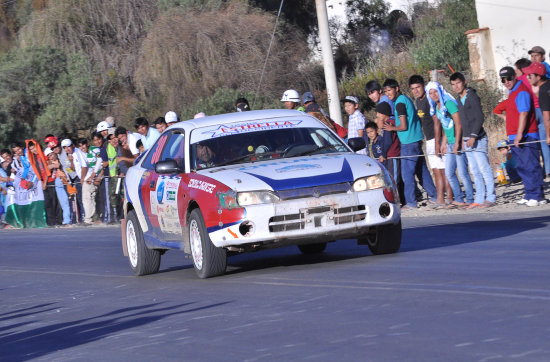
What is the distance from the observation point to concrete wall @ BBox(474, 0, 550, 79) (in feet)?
120

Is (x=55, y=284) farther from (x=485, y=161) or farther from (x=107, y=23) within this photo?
(x=107, y=23)

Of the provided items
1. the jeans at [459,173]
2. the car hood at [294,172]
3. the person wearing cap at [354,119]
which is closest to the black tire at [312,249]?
the car hood at [294,172]

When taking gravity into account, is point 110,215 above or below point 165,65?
below

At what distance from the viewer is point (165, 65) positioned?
36.4 meters

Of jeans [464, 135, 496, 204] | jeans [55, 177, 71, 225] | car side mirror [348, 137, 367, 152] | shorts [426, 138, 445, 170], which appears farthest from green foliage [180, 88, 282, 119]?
car side mirror [348, 137, 367, 152]

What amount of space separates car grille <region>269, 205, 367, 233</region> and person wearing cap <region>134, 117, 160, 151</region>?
34.9ft

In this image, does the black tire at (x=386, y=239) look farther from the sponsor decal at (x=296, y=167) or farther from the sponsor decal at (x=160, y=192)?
the sponsor decal at (x=160, y=192)

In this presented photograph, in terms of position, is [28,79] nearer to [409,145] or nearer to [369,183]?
[409,145]

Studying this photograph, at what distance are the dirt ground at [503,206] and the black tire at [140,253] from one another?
17.9ft

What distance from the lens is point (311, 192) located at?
1080 centimetres

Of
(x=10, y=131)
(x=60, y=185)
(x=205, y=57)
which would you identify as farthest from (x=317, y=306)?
(x=10, y=131)

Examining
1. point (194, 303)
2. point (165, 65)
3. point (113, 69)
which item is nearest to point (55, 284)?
point (194, 303)

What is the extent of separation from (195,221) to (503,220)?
516 centimetres

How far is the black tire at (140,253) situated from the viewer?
515 inches
